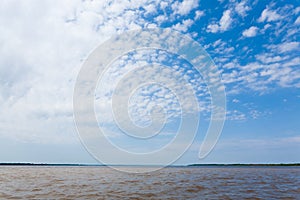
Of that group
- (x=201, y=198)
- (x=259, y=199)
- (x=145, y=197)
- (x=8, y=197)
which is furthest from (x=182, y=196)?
(x=8, y=197)

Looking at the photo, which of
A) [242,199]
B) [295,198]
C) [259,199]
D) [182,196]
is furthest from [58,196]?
[295,198]

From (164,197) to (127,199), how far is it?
2944 mm

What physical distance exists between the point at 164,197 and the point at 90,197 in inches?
224

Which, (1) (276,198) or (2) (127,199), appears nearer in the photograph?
(2) (127,199)

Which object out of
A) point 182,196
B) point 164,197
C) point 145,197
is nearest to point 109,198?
point 145,197

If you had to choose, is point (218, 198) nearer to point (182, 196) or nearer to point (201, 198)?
point (201, 198)

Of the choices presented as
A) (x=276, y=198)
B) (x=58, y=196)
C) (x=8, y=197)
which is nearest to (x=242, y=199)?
(x=276, y=198)

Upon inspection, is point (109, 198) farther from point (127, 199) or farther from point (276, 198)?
point (276, 198)

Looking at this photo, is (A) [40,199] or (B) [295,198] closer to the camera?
(A) [40,199]

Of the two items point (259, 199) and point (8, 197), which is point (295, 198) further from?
point (8, 197)

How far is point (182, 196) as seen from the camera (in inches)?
830

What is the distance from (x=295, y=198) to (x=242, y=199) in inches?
172

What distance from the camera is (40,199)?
19219 millimetres

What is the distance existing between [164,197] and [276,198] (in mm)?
8839
